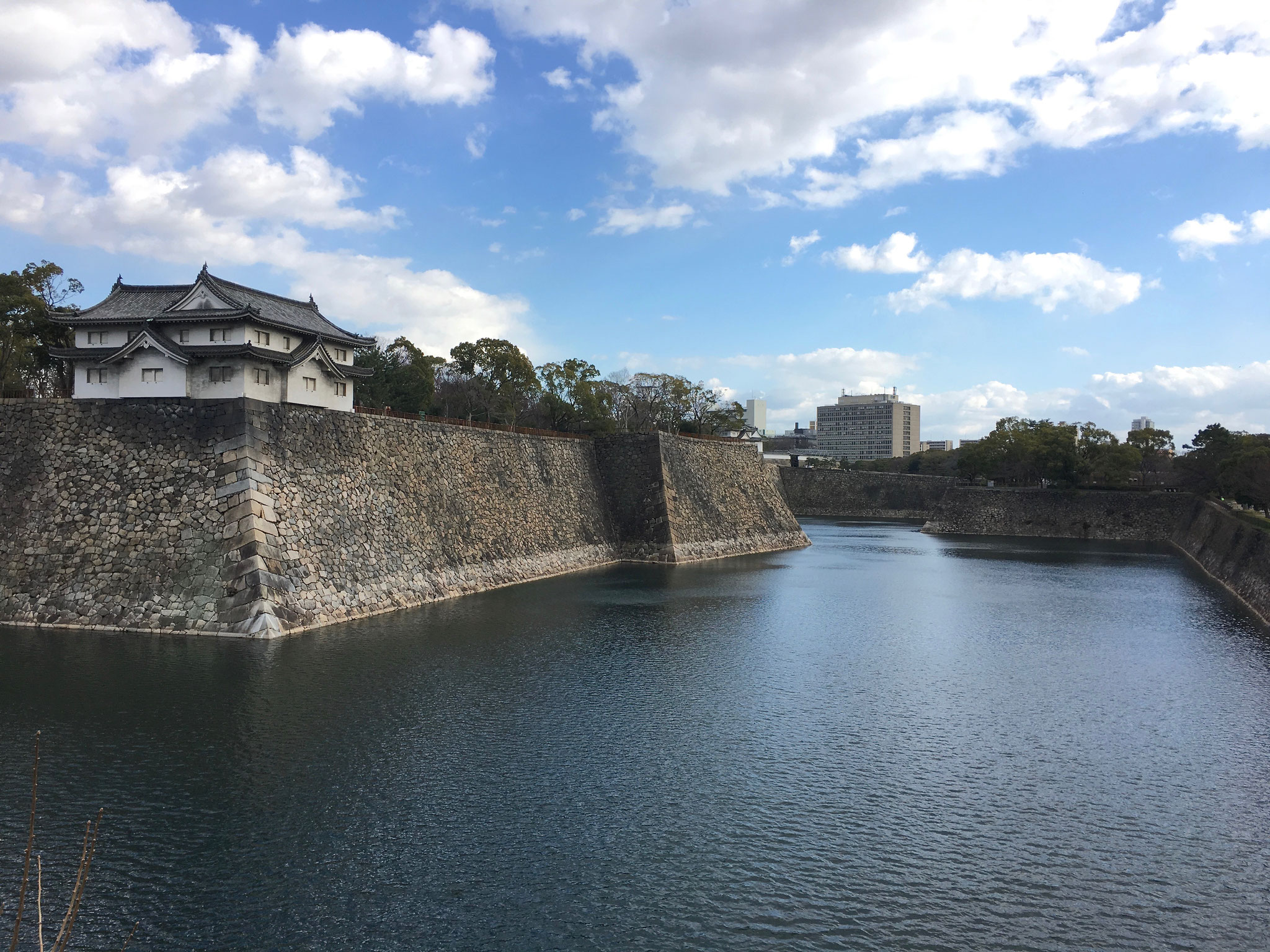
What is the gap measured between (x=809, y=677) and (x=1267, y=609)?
1775 cm

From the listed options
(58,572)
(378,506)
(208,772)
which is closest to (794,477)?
(378,506)

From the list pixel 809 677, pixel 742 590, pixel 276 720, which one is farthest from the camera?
pixel 742 590

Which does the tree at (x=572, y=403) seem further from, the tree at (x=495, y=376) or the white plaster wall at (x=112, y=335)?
the white plaster wall at (x=112, y=335)

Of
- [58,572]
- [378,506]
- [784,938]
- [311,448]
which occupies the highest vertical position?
[311,448]

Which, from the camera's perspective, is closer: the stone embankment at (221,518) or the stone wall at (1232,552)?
the stone embankment at (221,518)

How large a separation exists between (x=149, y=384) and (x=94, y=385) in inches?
78.2

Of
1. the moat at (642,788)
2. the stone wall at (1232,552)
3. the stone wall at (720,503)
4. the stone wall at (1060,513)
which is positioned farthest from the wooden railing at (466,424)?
the stone wall at (1060,513)

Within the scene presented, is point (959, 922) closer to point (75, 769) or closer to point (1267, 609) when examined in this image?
point (75, 769)

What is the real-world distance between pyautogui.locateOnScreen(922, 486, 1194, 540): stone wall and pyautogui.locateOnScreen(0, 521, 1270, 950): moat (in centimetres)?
3678

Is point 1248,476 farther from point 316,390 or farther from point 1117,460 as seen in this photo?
point 316,390

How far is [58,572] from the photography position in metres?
20.0

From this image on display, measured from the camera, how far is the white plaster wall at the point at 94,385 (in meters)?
22.9

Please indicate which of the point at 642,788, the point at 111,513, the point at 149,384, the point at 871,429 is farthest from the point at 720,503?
the point at 871,429

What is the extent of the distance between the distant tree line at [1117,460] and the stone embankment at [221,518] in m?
39.0
